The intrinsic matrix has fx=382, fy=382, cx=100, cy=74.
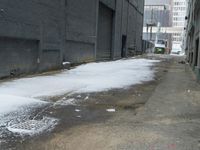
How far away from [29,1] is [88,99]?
23.2 ft

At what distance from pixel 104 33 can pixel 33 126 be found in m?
26.5

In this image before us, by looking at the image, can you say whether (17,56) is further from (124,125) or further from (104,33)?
(104,33)

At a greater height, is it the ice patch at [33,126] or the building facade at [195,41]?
the building facade at [195,41]

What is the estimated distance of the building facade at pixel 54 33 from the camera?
14.1 metres

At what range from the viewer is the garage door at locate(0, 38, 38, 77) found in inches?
537

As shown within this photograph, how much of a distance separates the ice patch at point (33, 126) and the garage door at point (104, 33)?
75.8 feet

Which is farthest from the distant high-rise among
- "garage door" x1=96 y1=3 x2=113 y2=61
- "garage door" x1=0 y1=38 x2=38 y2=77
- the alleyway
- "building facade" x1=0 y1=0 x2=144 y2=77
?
the alleyway

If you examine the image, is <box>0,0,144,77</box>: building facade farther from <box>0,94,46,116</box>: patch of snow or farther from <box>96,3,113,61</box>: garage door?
<box>0,94,46,116</box>: patch of snow

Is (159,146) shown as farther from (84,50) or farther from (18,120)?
(84,50)

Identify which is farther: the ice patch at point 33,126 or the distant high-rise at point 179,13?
the distant high-rise at point 179,13

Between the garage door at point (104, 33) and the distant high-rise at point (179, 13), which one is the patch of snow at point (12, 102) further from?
the distant high-rise at point (179, 13)

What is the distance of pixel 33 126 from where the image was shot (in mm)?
6762

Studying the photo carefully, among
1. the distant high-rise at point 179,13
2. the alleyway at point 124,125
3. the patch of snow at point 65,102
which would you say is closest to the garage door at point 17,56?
the alleyway at point 124,125

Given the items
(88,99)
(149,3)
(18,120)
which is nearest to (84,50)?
(88,99)
